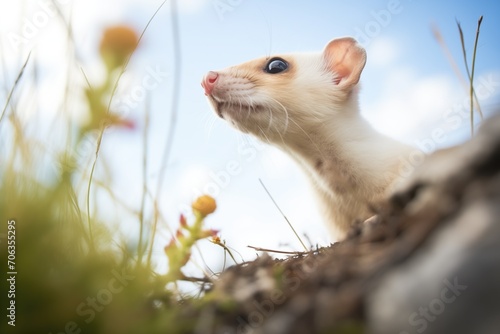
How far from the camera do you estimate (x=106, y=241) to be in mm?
1212

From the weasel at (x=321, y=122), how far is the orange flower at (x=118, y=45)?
1.95 meters

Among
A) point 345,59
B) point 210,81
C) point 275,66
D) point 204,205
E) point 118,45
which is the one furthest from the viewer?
point 345,59

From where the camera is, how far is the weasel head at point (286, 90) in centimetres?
304

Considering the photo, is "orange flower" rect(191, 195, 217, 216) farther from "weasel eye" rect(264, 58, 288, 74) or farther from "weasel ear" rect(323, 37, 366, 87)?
"weasel ear" rect(323, 37, 366, 87)

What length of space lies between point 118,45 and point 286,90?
7.01 ft

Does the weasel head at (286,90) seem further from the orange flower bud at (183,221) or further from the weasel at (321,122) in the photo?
the orange flower bud at (183,221)

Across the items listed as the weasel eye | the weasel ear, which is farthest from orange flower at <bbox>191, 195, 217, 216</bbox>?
the weasel ear

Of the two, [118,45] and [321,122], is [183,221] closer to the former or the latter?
[118,45]

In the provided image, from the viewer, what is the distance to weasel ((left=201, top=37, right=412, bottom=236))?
2.96 metres

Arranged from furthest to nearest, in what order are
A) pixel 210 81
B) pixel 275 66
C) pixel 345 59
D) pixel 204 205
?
pixel 345 59 → pixel 275 66 → pixel 210 81 → pixel 204 205

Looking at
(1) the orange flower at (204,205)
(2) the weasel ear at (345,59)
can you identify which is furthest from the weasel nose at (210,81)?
(1) the orange flower at (204,205)

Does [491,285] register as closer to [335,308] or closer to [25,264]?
[335,308]

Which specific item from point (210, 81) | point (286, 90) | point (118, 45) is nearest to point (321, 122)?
point (286, 90)

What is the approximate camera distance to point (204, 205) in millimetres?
1689
